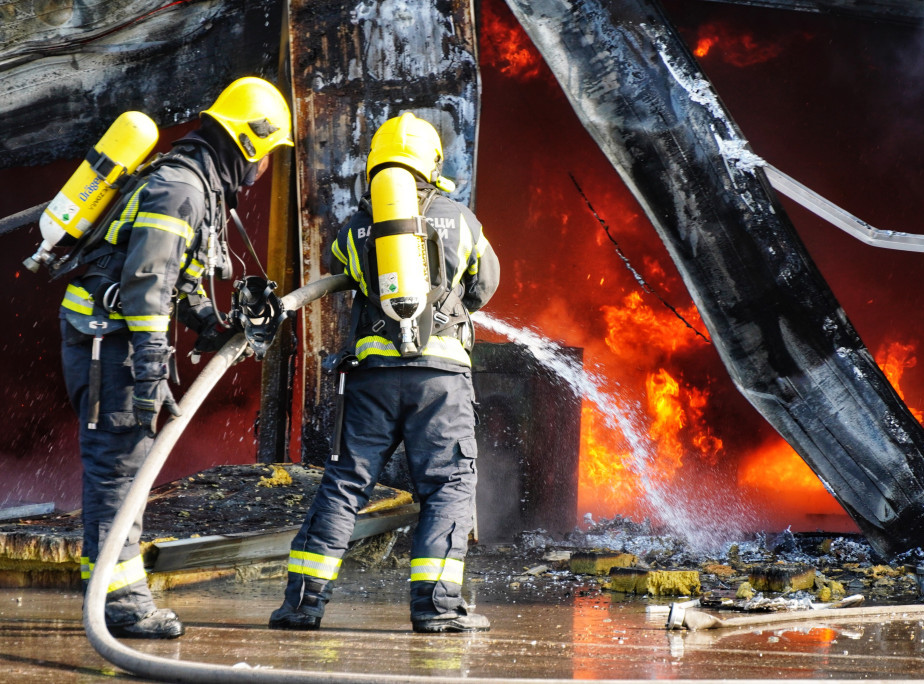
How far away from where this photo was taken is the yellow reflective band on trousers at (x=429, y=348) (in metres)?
3.26

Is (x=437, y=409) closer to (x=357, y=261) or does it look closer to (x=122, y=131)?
(x=357, y=261)

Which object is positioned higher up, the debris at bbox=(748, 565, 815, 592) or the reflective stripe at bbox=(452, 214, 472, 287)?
the reflective stripe at bbox=(452, 214, 472, 287)

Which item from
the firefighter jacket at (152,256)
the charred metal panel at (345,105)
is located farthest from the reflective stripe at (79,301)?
the charred metal panel at (345,105)

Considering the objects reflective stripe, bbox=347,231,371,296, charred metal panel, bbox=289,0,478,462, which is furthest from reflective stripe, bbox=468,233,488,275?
charred metal panel, bbox=289,0,478,462

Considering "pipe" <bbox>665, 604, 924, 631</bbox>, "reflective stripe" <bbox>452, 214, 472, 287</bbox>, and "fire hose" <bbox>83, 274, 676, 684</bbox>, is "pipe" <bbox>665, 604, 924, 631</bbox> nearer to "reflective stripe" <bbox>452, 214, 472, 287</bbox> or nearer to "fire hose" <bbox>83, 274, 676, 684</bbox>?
"fire hose" <bbox>83, 274, 676, 684</bbox>

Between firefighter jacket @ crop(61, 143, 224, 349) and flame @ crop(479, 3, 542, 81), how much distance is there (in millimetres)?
5258

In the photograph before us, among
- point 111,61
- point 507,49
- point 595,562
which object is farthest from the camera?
point 507,49

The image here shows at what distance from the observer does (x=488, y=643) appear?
2.83m

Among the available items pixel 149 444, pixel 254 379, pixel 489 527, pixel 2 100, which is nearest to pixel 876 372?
pixel 489 527

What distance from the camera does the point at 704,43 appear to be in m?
8.14

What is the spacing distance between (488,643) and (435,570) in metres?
0.36

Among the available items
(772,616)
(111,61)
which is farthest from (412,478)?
(111,61)

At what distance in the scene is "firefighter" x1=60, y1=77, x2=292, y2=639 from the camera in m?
2.89

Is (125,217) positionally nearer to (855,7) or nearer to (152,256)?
(152,256)
